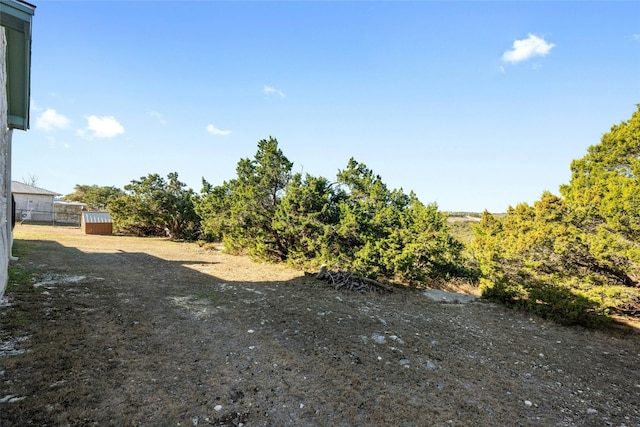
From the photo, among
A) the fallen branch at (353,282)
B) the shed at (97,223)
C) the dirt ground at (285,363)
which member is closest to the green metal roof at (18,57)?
the dirt ground at (285,363)

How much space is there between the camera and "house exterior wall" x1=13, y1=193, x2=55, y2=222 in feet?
84.4

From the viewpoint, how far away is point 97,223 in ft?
64.3

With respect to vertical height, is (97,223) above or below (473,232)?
below

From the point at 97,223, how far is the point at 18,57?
59.4 feet

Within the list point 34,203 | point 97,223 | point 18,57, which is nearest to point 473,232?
point 18,57

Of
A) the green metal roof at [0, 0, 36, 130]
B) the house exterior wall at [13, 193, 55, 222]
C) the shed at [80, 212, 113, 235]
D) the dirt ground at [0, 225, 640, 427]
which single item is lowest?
the dirt ground at [0, 225, 640, 427]

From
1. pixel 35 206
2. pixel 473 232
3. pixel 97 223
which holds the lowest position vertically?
pixel 97 223

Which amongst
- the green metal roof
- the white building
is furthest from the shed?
the green metal roof

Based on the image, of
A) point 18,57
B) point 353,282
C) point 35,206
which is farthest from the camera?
point 35,206

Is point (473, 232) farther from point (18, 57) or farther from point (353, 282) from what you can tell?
point (18, 57)

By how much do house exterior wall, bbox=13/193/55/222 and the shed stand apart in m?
10.5

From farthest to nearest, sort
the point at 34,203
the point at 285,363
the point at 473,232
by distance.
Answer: the point at 34,203
the point at 473,232
the point at 285,363

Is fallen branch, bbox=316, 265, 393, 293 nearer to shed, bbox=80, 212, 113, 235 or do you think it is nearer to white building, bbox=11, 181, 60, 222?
shed, bbox=80, 212, 113, 235

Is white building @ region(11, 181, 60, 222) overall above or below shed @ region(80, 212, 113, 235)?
above
